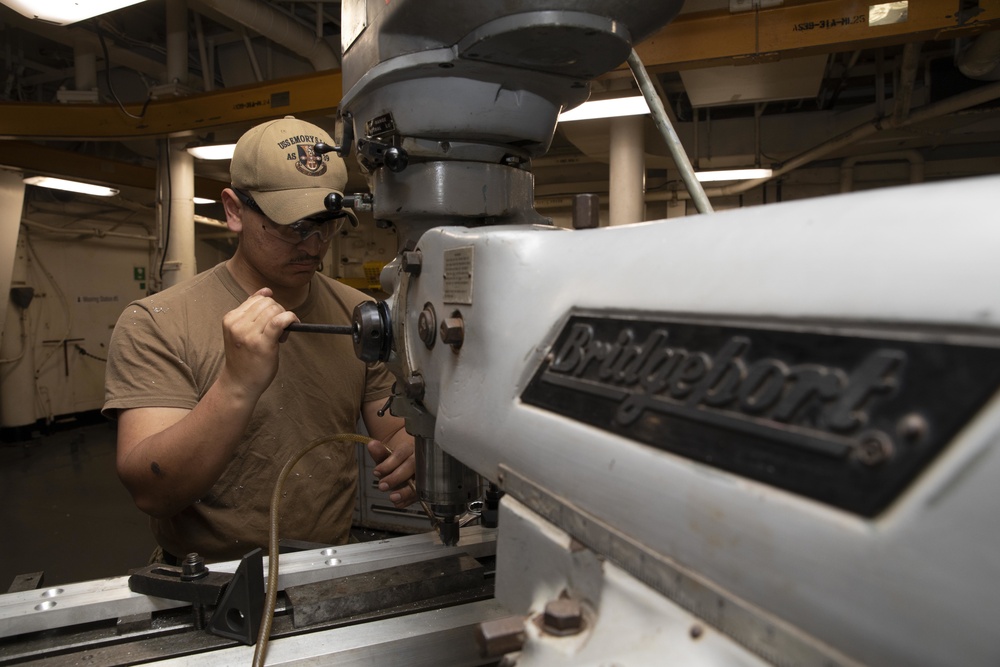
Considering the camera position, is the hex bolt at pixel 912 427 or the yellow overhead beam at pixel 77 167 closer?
the hex bolt at pixel 912 427

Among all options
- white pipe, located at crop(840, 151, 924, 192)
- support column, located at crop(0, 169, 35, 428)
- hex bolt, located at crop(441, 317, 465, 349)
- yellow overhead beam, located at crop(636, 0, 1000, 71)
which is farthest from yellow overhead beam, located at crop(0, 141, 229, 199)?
white pipe, located at crop(840, 151, 924, 192)

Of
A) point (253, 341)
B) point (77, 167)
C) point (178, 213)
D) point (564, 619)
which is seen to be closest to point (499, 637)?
point (564, 619)

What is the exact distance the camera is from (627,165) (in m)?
3.26

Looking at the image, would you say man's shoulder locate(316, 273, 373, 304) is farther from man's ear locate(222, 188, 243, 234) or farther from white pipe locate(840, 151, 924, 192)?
white pipe locate(840, 151, 924, 192)

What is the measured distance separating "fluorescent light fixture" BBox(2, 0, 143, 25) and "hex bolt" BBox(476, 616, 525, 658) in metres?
2.32

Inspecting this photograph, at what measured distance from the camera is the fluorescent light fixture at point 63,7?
2.04 m

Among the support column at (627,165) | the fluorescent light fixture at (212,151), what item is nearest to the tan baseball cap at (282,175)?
the support column at (627,165)

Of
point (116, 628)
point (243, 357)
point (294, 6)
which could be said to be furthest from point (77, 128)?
point (116, 628)

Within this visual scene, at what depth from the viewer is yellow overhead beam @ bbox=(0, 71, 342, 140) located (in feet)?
9.68

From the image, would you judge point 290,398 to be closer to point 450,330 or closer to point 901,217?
point 450,330

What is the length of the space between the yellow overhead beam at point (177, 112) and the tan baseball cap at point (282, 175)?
1.76m

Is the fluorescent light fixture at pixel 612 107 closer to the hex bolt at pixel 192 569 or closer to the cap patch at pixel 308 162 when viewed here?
the cap patch at pixel 308 162

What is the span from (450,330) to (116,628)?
668mm

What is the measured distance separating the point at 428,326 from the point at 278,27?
11.0 ft
